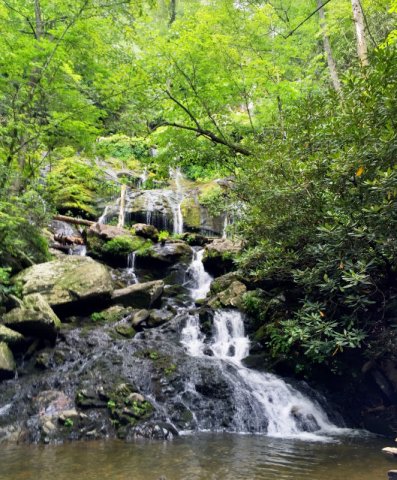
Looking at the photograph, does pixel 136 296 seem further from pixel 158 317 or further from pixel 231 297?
pixel 231 297

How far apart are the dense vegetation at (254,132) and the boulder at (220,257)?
12.3ft

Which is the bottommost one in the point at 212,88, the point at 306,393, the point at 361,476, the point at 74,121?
the point at 361,476

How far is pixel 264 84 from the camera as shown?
32.6 ft


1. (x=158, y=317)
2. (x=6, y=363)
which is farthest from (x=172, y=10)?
(x=6, y=363)

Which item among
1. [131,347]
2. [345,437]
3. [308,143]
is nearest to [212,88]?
[308,143]

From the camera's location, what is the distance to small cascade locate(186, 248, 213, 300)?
14300mm

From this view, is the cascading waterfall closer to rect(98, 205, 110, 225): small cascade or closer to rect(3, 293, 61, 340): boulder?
rect(3, 293, 61, 340): boulder

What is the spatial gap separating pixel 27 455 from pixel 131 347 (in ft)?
12.7

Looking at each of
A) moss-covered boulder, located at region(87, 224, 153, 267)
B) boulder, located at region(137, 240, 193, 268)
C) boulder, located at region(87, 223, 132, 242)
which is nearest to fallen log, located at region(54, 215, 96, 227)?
boulder, located at region(87, 223, 132, 242)

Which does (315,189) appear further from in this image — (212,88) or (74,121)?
(74,121)

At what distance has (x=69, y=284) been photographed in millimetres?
10875

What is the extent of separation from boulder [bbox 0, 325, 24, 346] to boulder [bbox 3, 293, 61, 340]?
0.18 meters

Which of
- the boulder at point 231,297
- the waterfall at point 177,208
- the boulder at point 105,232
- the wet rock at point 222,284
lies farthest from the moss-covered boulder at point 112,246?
the boulder at point 231,297

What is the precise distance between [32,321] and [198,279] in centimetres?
751
